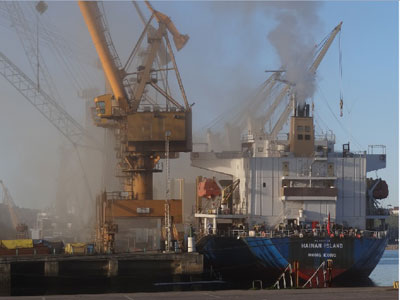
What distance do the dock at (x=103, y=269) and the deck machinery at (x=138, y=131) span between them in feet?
12.4

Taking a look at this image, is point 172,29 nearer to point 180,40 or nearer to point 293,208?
point 180,40

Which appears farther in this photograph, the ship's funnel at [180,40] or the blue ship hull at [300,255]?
the ship's funnel at [180,40]

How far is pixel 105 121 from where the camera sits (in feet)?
232

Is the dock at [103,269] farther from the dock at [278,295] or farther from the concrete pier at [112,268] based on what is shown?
the dock at [278,295]

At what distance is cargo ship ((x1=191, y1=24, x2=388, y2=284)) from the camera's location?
176 ft

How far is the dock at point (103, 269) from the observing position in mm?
57188

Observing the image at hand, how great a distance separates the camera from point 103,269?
58.4 m

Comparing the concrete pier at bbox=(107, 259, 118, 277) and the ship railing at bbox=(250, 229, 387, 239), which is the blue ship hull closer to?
the ship railing at bbox=(250, 229, 387, 239)

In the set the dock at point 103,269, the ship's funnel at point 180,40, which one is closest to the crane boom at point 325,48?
the ship's funnel at point 180,40

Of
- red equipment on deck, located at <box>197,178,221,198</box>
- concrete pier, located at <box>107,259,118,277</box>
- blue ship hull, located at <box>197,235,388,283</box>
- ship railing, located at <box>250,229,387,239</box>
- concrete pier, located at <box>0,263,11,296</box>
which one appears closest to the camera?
blue ship hull, located at <box>197,235,388,283</box>

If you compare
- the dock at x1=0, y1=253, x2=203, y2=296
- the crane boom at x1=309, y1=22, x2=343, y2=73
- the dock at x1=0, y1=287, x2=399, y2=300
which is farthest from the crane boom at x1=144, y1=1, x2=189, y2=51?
the dock at x1=0, y1=287, x2=399, y2=300

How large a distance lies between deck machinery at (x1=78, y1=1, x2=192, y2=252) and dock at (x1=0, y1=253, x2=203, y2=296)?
379cm

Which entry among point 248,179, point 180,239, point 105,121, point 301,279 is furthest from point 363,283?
point 105,121

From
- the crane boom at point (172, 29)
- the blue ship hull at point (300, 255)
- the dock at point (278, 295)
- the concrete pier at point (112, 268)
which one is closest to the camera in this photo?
the dock at point (278, 295)
